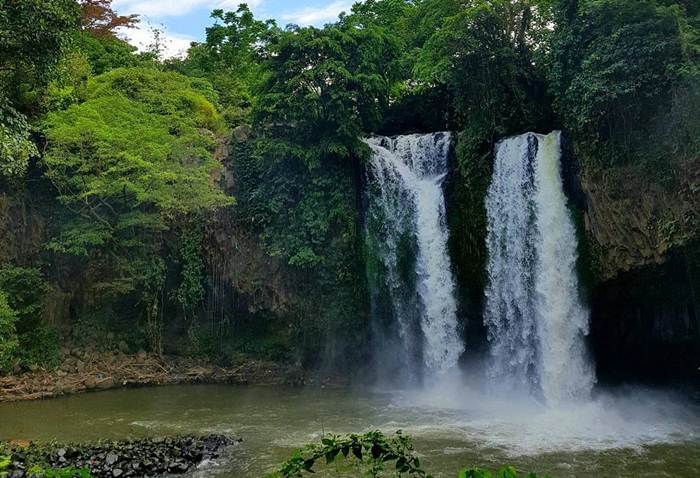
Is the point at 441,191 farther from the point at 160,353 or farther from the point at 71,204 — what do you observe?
the point at 71,204

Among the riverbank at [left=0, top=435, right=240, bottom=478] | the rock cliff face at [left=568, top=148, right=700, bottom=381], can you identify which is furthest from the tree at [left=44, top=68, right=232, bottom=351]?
the rock cliff face at [left=568, top=148, right=700, bottom=381]

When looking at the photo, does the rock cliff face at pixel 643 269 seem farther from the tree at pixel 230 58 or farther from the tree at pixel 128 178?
the tree at pixel 230 58

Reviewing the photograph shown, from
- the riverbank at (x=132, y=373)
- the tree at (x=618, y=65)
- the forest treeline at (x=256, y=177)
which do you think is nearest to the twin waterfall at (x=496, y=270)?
the forest treeline at (x=256, y=177)

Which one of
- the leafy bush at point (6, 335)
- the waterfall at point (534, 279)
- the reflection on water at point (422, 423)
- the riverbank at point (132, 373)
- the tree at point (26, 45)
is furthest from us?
the riverbank at point (132, 373)

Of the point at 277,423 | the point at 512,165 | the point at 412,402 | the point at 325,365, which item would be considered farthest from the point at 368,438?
the point at 325,365

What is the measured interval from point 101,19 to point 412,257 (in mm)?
20047

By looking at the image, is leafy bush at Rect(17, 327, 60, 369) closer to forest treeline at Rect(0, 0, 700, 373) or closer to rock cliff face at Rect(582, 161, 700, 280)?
forest treeline at Rect(0, 0, 700, 373)

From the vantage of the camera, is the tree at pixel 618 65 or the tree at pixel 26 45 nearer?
the tree at pixel 26 45

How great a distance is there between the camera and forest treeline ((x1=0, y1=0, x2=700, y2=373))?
Answer: 16.9 metres

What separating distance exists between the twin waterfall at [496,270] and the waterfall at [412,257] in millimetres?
30

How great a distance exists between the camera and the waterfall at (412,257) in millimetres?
16484

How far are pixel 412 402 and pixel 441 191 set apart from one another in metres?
6.15

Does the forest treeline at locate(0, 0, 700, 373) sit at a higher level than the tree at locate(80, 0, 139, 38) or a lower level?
lower

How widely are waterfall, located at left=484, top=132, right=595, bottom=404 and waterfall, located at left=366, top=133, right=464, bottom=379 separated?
1.43 metres
